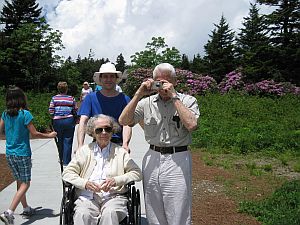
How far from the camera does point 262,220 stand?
4414 mm

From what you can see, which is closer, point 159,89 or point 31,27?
point 159,89

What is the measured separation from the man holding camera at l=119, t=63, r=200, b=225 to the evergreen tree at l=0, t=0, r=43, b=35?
38.2 meters

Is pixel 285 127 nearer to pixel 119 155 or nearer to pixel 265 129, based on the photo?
pixel 265 129

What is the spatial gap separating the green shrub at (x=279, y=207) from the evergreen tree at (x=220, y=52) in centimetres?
3497

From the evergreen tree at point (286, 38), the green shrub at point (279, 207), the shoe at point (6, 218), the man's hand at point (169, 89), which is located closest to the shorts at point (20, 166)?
the shoe at point (6, 218)

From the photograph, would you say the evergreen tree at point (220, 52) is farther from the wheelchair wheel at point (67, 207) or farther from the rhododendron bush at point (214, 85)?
the wheelchair wheel at point (67, 207)

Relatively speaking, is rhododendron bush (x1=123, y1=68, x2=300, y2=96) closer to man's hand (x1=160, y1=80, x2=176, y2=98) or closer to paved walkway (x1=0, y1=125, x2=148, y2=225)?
Result: paved walkway (x1=0, y1=125, x2=148, y2=225)

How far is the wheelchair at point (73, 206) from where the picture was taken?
9.95ft

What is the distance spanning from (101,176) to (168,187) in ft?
2.25

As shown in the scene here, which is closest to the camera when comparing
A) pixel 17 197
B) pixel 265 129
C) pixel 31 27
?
pixel 17 197

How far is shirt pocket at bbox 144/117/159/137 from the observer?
301 centimetres

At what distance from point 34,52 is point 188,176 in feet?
97.5

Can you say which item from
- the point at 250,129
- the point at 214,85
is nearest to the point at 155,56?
the point at 214,85

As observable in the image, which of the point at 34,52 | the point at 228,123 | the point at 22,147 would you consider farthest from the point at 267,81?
the point at 22,147
